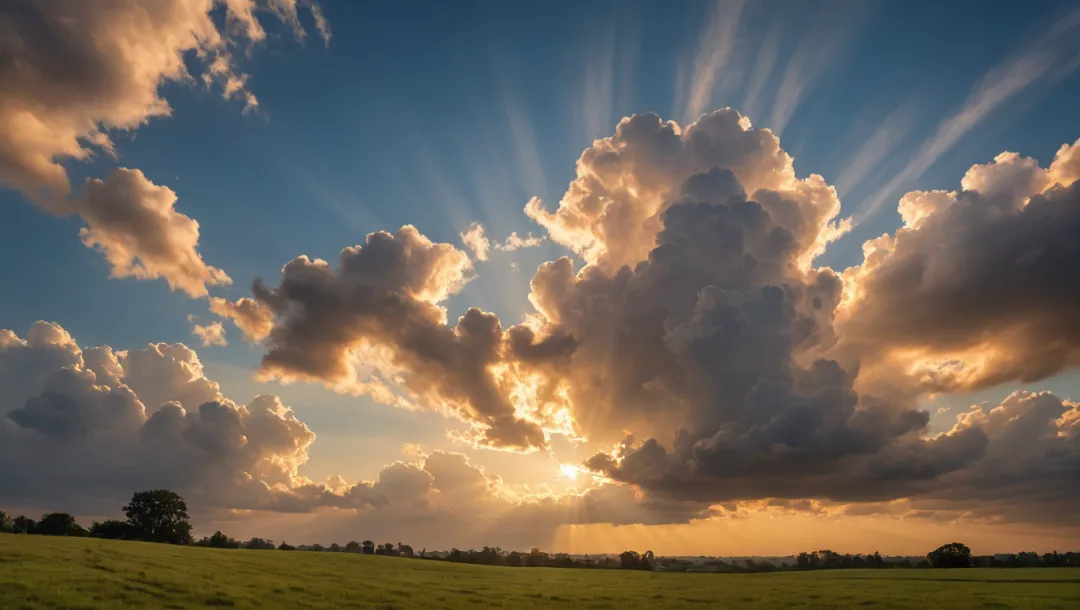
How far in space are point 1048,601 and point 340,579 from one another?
66258mm

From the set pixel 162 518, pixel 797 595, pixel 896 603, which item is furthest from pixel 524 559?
pixel 896 603

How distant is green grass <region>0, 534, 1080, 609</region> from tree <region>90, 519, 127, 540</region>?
84.8m

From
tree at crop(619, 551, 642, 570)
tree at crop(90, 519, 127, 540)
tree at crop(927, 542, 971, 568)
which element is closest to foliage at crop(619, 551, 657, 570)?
tree at crop(619, 551, 642, 570)

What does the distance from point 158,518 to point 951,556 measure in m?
213

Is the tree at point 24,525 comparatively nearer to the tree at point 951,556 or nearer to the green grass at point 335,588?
the green grass at point 335,588

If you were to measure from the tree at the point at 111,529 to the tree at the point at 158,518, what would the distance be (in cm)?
164

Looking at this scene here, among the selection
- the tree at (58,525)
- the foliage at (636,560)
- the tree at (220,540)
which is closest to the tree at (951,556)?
the foliage at (636,560)

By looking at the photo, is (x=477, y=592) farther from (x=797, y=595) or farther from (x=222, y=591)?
(x=797, y=595)

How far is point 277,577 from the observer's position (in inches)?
2146

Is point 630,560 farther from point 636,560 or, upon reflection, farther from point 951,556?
point 951,556

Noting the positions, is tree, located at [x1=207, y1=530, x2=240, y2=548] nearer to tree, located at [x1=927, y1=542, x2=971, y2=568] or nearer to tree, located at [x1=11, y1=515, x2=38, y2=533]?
tree, located at [x1=11, y1=515, x2=38, y2=533]

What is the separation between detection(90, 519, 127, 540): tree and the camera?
133 metres

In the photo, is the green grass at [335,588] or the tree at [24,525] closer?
the green grass at [335,588]

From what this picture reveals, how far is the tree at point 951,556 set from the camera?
167m
